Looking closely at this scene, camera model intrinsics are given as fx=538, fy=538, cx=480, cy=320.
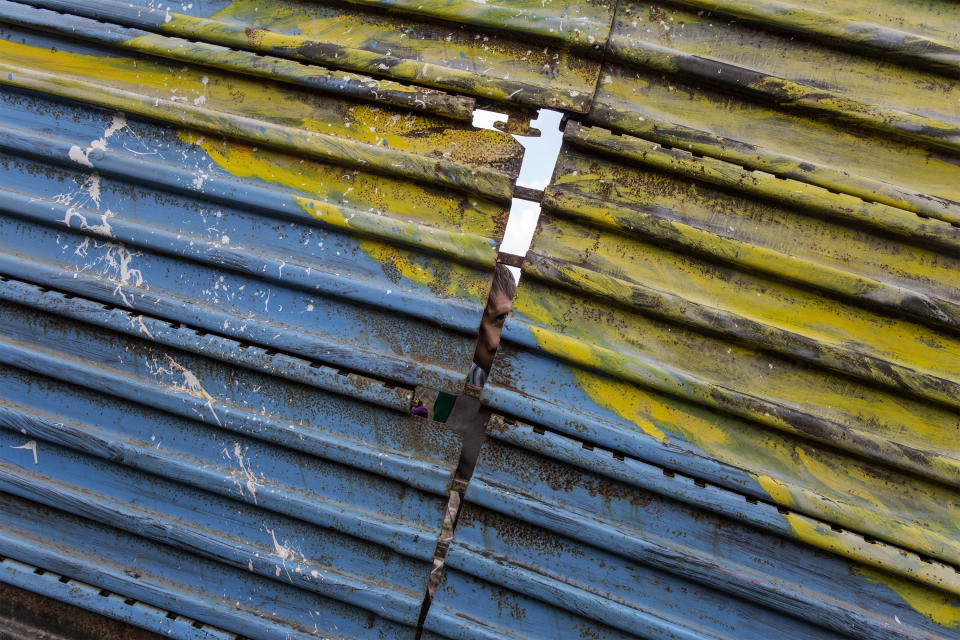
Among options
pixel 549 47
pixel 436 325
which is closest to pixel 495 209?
pixel 436 325

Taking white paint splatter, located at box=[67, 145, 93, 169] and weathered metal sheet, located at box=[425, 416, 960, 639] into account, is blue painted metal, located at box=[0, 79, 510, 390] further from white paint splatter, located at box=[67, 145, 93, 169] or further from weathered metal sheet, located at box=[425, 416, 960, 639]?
weathered metal sheet, located at box=[425, 416, 960, 639]

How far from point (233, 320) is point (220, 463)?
1.87ft

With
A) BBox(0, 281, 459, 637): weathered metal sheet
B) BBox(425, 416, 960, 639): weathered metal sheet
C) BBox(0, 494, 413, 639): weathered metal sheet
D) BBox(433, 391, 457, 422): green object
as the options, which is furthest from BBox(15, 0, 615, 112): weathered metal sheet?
BBox(0, 494, 413, 639): weathered metal sheet

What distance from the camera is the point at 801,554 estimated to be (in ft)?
6.22

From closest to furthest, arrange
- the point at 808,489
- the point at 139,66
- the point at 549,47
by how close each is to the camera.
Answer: the point at 808,489
the point at 549,47
the point at 139,66

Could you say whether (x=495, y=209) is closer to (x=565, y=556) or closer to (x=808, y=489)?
(x=565, y=556)

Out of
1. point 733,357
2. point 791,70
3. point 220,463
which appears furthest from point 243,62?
point 733,357

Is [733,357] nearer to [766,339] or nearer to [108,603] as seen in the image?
[766,339]

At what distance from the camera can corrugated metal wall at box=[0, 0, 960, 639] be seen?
6.25 feet

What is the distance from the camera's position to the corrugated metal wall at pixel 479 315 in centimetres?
191

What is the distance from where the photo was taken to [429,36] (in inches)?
81.5

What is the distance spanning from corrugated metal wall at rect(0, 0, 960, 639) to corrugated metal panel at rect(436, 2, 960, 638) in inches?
0.4

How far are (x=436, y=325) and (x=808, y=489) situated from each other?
4.75 feet

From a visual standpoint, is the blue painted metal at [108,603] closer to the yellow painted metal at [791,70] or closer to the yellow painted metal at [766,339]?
the yellow painted metal at [766,339]
